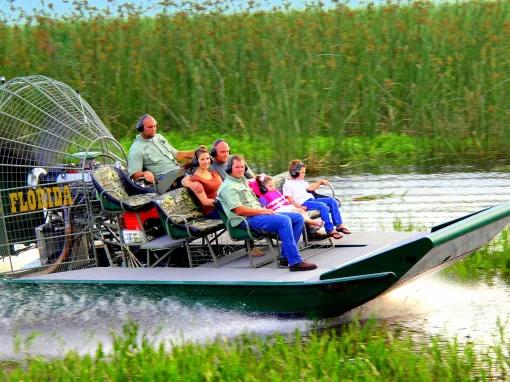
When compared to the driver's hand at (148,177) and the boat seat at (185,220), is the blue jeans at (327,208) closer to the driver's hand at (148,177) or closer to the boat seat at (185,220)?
the boat seat at (185,220)

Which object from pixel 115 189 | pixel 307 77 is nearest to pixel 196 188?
pixel 115 189

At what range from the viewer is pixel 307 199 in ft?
35.6

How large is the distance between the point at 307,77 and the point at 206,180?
26.0 feet

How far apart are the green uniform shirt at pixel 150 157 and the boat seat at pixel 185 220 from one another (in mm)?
1060

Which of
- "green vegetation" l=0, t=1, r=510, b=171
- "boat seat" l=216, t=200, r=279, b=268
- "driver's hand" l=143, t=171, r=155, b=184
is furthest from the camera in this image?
"green vegetation" l=0, t=1, r=510, b=171

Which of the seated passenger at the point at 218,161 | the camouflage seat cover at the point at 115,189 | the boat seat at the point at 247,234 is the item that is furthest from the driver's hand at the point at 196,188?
the boat seat at the point at 247,234

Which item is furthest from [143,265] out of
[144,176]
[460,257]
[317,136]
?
[317,136]

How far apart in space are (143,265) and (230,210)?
1337 millimetres

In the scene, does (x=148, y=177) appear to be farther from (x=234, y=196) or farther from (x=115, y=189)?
(x=234, y=196)

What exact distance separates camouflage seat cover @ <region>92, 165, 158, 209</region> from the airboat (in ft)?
0.04

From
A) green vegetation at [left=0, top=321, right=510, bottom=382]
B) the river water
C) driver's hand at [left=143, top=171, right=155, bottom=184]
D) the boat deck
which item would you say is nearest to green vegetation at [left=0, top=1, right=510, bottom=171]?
driver's hand at [left=143, top=171, right=155, bottom=184]

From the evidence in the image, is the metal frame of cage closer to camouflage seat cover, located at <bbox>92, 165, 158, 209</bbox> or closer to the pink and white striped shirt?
camouflage seat cover, located at <bbox>92, 165, 158, 209</bbox>

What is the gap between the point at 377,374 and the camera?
24.2 feet

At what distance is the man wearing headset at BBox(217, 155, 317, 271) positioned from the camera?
9.70m
